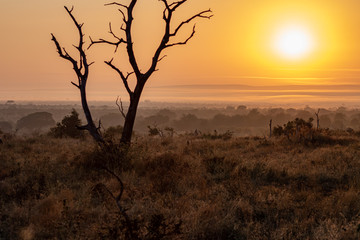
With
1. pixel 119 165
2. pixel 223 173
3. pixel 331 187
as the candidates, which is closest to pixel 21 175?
pixel 119 165

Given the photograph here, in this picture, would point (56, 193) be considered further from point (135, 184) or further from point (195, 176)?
point (195, 176)

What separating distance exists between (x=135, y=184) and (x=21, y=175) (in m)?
2.94

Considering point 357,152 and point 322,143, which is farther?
point 322,143

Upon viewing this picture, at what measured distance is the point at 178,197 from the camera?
747 centimetres

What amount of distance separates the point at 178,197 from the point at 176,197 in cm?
15

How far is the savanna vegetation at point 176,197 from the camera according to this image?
5520 millimetres

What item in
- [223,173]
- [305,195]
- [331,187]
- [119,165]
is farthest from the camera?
[119,165]

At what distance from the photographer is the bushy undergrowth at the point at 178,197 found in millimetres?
5551

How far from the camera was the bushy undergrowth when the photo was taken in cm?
555

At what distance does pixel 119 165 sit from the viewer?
33.2 ft

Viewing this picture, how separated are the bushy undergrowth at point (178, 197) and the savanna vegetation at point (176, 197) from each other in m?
0.02

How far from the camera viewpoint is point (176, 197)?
7332 mm

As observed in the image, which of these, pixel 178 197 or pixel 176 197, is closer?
pixel 176 197

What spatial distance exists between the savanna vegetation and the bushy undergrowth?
19 millimetres
